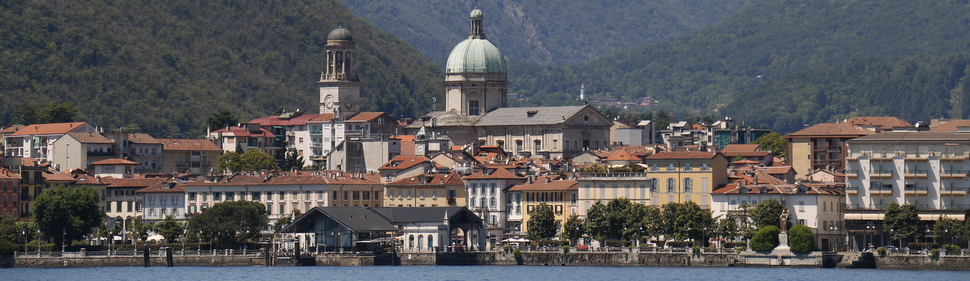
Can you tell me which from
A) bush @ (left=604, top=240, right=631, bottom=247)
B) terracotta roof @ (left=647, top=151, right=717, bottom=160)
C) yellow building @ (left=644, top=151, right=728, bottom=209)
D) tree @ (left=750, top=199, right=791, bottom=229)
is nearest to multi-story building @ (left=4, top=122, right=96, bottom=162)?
terracotta roof @ (left=647, top=151, right=717, bottom=160)

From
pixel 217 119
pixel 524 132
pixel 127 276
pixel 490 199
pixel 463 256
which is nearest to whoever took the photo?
pixel 127 276

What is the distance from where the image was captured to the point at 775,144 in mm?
191500

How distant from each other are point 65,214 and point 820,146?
58.2m

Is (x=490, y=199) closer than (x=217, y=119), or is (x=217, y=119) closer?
(x=490, y=199)

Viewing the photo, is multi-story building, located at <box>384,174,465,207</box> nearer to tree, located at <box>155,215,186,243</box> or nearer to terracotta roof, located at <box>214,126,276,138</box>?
tree, located at <box>155,215,186,243</box>

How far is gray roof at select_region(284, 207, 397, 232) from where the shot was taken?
115 metres

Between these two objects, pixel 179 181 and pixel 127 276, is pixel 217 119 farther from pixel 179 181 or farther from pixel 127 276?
pixel 127 276

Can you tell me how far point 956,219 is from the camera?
111 m

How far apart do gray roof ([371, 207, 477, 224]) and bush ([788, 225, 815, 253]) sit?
20.9 m

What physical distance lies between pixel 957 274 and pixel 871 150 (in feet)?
63.7

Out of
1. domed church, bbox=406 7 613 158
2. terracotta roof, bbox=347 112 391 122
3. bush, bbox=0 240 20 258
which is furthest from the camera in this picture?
terracotta roof, bbox=347 112 391 122

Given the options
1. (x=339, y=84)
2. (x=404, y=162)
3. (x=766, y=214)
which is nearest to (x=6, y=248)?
(x=404, y=162)

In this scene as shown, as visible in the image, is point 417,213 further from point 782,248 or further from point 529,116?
point 529,116

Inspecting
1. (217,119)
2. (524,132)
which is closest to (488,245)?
(524,132)
